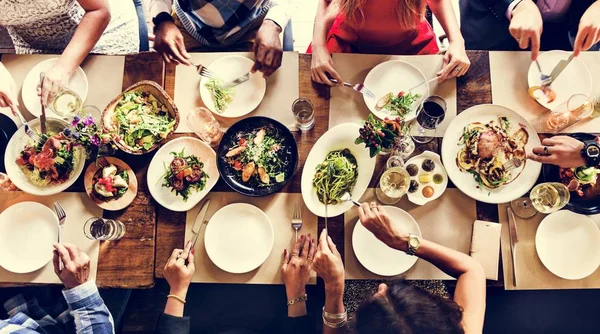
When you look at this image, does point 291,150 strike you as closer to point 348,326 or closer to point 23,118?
point 348,326

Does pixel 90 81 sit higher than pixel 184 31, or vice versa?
pixel 184 31

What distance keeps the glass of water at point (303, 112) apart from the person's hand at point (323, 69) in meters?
0.13

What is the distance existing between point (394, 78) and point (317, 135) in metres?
0.43

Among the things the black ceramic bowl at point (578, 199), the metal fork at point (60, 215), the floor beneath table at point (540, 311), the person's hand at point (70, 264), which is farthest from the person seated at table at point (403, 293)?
the metal fork at point (60, 215)

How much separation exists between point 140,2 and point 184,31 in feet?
1.83

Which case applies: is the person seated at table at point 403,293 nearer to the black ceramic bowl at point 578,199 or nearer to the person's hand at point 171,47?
the black ceramic bowl at point 578,199

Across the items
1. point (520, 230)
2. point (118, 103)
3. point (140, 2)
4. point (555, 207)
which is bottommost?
point (520, 230)

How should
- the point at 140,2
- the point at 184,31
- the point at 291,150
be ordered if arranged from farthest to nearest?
1. the point at 140,2
2. the point at 184,31
3. the point at 291,150

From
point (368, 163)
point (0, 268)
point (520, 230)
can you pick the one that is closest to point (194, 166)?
point (368, 163)

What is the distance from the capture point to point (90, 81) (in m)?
1.76

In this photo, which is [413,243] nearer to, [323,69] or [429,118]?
[429,118]

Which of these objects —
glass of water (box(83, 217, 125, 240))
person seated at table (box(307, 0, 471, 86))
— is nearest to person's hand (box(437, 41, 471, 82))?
person seated at table (box(307, 0, 471, 86))

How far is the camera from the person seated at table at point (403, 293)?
1398mm

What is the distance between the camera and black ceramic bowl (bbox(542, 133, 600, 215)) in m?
1.57
